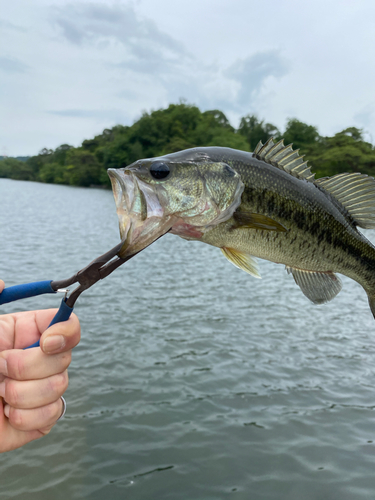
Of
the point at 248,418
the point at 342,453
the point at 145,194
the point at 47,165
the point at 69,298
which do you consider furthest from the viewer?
the point at 47,165

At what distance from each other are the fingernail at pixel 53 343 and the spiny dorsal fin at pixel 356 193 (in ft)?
4.78

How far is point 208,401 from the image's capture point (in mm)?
9695

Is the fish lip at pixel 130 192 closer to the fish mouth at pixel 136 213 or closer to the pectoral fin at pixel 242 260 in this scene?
the fish mouth at pixel 136 213

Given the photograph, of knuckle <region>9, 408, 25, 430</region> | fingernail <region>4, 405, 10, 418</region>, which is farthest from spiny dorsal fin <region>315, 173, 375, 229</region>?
fingernail <region>4, 405, 10, 418</region>

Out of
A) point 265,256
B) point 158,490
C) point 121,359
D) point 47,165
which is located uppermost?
point 47,165

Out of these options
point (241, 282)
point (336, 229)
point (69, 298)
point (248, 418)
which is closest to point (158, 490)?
point (248, 418)

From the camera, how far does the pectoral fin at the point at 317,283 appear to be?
1.73 m

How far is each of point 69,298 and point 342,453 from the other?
334 inches

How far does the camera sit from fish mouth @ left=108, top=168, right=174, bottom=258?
140cm

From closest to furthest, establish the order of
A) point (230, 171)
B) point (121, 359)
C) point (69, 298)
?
point (230, 171) < point (69, 298) < point (121, 359)

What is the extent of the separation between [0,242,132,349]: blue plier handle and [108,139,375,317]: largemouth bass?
14.0 inches

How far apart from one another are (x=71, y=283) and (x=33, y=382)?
0.59 m

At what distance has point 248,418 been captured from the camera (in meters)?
9.13

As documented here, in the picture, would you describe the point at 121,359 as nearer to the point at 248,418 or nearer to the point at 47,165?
the point at 248,418
